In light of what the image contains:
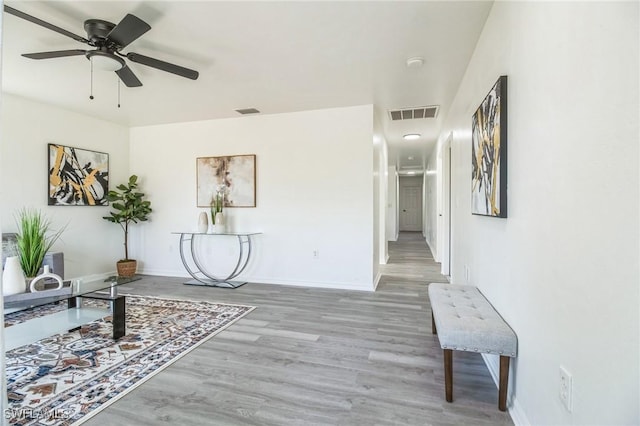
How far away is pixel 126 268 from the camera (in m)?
4.91

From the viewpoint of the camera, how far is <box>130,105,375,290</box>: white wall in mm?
4258

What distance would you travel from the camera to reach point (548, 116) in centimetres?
129

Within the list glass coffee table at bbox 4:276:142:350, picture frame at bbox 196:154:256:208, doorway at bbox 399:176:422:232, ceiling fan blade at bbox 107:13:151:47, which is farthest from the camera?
doorway at bbox 399:176:422:232

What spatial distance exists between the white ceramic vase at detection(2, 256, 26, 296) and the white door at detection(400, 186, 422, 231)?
1269 cm

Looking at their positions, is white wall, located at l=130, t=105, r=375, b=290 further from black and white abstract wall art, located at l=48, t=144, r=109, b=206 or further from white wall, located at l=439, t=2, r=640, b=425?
white wall, located at l=439, t=2, r=640, b=425

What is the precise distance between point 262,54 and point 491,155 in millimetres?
2085

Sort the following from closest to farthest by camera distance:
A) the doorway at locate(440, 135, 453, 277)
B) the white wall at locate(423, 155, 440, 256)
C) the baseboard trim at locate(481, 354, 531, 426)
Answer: the baseboard trim at locate(481, 354, 531, 426) → the doorway at locate(440, 135, 453, 277) → the white wall at locate(423, 155, 440, 256)

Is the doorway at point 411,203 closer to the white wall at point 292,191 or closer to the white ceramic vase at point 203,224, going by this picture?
the white wall at point 292,191

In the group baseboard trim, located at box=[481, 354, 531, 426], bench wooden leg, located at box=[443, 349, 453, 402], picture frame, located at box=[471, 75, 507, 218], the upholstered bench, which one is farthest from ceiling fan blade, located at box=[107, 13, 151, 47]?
baseboard trim, located at box=[481, 354, 531, 426]

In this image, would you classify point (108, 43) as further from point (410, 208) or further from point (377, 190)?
point (410, 208)

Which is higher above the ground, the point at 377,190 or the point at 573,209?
the point at 377,190

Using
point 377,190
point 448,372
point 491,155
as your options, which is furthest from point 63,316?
point 377,190

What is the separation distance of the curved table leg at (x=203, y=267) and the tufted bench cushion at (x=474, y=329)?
321 cm

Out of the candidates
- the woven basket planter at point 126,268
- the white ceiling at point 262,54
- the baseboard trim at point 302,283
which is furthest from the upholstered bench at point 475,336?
the woven basket planter at point 126,268
